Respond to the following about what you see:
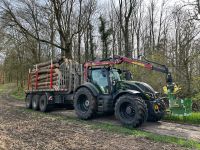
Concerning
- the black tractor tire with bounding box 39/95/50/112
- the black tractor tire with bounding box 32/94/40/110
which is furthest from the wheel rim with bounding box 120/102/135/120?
the black tractor tire with bounding box 32/94/40/110

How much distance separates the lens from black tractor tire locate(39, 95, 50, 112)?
1424 centimetres

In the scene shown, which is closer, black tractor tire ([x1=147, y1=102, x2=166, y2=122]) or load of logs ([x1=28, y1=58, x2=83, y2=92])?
black tractor tire ([x1=147, y1=102, x2=166, y2=122])

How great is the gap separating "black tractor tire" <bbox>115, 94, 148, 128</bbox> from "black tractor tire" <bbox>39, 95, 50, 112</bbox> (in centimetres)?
530

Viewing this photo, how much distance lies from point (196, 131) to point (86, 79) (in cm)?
502

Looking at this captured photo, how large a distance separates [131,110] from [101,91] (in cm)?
185

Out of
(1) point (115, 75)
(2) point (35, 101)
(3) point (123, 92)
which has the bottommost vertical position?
(2) point (35, 101)

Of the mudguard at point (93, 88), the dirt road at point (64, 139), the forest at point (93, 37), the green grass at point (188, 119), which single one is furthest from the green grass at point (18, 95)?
the green grass at point (188, 119)

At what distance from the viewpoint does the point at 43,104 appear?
572 inches

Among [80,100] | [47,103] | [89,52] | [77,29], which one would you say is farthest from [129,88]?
[89,52]

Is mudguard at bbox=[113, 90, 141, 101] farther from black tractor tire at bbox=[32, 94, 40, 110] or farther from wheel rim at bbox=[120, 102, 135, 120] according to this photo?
black tractor tire at bbox=[32, 94, 40, 110]

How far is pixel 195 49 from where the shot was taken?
57.0 ft

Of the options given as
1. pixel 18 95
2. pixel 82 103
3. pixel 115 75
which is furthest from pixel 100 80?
pixel 18 95

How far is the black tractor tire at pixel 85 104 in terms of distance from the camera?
11047mm

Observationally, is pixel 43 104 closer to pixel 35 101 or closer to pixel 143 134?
pixel 35 101
